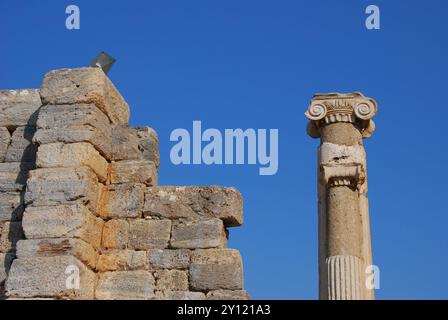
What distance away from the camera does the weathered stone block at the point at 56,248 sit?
27.7 ft

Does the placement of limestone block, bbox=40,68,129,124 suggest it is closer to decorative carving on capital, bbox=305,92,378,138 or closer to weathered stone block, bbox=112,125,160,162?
weathered stone block, bbox=112,125,160,162

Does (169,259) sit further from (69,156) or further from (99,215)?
Answer: (69,156)

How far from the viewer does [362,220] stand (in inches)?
445

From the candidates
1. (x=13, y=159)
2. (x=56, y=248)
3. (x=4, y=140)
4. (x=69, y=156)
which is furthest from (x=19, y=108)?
(x=56, y=248)

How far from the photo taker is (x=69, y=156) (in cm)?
895

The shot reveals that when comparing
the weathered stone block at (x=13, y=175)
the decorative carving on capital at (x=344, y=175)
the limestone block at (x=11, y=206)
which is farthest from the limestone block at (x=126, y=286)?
the decorative carving on capital at (x=344, y=175)

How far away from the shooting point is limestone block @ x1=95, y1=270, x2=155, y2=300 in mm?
8641

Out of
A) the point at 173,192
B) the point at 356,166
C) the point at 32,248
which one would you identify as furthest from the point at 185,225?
the point at 356,166

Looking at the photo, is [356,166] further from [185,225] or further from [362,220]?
[185,225]

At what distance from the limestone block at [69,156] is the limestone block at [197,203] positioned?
2.37 feet

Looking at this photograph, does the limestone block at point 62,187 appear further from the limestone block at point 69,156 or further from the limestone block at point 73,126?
the limestone block at point 73,126

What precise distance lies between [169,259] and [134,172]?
3.83 ft
